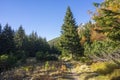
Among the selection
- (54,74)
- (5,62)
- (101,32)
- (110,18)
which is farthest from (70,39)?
(110,18)

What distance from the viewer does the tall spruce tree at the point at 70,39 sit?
47.0m

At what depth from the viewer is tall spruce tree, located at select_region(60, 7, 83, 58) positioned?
47031 millimetres

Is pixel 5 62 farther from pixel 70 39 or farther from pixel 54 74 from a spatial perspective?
pixel 70 39

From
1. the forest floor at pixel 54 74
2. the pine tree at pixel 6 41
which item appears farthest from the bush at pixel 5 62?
the pine tree at pixel 6 41

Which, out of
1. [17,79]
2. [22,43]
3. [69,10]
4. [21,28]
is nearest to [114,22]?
[17,79]

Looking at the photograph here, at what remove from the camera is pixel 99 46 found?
3547 cm

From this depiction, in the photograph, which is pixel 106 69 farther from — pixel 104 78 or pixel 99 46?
pixel 99 46

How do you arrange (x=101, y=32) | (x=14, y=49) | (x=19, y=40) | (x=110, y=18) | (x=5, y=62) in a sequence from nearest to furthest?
(x=110, y=18) < (x=101, y=32) < (x=5, y=62) < (x=14, y=49) < (x=19, y=40)

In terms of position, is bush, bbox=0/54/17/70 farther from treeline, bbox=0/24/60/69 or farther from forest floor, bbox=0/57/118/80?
forest floor, bbox=0/57/118/80

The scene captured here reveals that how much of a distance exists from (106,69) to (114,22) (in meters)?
4.77

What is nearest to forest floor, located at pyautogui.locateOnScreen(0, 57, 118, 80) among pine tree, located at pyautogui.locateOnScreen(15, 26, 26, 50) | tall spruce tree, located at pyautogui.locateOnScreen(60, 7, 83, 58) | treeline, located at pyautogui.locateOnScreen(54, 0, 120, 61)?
treeline, located at pyautogui.locateOnScreen(54, 0, 120, 61)

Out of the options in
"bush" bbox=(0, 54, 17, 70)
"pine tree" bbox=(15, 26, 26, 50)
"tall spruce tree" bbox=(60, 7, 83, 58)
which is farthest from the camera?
"pine tree" bbox=(15, 26, 26, 50)

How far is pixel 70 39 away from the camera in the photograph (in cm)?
4738

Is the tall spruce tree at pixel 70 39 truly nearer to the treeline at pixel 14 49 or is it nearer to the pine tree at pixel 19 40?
the treeline at pixel 14 49
